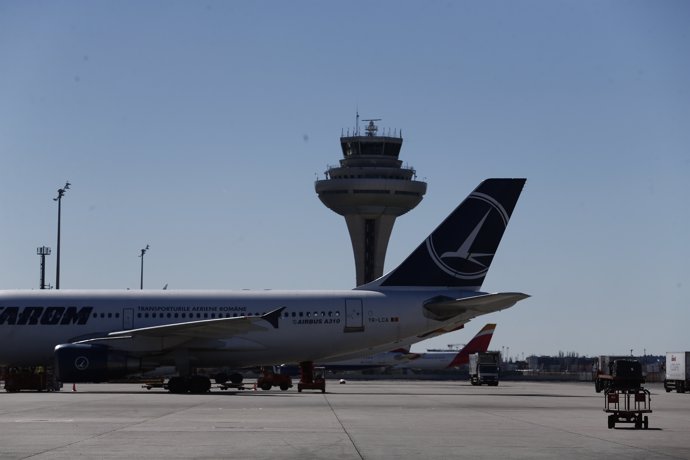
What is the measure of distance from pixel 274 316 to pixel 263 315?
17.8 inches

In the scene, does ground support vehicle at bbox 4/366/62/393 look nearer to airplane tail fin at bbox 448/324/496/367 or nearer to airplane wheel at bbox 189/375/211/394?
airplane wheel at bbox 189/375/211/394

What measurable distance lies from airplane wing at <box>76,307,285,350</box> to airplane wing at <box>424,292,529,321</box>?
6171mm

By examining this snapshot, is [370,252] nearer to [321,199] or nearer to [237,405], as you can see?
[321,199]

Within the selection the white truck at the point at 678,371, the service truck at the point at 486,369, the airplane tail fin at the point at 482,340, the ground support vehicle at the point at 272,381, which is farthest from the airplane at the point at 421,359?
the white truck at the point at 678,371

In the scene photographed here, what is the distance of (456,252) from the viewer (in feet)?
148

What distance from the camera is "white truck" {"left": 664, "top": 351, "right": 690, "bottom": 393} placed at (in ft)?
193

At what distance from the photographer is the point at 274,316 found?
42.5 m

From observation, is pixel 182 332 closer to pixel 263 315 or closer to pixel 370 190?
pixel 263 315

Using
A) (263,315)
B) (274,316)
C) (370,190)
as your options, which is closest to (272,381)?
(263,315)

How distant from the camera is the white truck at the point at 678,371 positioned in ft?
193

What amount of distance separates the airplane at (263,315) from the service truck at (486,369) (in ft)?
88.9

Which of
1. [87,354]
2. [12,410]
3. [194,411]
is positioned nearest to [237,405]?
[194,411]

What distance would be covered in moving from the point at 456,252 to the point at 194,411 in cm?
1926

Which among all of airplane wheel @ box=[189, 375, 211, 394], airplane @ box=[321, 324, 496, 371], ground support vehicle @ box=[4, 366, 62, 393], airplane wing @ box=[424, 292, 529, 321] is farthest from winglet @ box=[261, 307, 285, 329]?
airplane @ box=[321, 324, 496, 371]
